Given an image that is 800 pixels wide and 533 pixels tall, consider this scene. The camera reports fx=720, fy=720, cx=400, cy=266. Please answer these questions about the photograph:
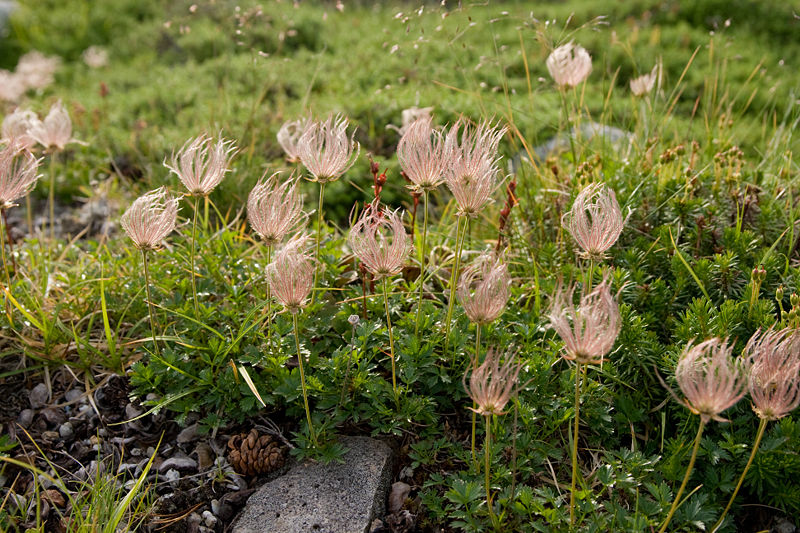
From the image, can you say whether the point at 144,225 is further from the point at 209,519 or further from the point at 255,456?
the point at 209,519

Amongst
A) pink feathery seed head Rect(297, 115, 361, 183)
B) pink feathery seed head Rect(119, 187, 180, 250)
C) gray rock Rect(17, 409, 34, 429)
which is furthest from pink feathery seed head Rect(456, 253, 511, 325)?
gray rock Rect(17, 409, 34, 429)

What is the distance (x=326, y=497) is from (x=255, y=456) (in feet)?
1.26

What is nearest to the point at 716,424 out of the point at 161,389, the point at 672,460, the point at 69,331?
the point at 672,460

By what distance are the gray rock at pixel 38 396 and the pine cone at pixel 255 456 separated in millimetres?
1124

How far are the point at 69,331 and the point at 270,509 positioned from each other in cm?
150

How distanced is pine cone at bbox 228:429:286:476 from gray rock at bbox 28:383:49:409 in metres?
1.12

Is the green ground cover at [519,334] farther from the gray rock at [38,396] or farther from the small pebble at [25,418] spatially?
the small pebble at [25,418]

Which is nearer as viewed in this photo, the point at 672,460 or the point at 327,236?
the point at 672,460

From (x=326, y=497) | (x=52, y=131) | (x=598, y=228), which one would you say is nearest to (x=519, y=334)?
(x=598, y=228)

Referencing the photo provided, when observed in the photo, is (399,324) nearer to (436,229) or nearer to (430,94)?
(436,229)

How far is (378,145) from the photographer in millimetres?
6535

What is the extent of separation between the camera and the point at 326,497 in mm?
3027

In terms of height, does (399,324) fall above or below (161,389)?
above

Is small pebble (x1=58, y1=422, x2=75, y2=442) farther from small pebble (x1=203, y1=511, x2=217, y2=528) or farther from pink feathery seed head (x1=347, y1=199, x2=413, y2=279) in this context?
pink feathery seed head (x1=347, y1=199, x2=413, y2=279)
